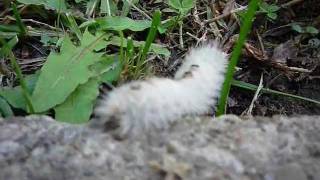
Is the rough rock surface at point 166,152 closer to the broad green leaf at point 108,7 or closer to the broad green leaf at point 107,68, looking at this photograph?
the broad green leaf at point 107,68

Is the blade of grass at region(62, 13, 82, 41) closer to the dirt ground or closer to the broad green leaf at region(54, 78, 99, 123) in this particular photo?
the dirt ground

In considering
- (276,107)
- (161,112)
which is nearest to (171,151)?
(161,112)

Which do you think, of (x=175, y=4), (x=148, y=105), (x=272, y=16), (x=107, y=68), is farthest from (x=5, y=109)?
(x=272, y=16)

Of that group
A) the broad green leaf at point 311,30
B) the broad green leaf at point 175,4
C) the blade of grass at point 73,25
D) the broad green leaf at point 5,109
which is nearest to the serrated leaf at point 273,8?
the broad green leaf at point 311,30

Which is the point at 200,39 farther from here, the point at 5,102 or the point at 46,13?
the point at 5,102

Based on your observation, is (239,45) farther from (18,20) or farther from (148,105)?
→ (18,20)

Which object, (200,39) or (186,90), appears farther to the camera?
(200,39)
